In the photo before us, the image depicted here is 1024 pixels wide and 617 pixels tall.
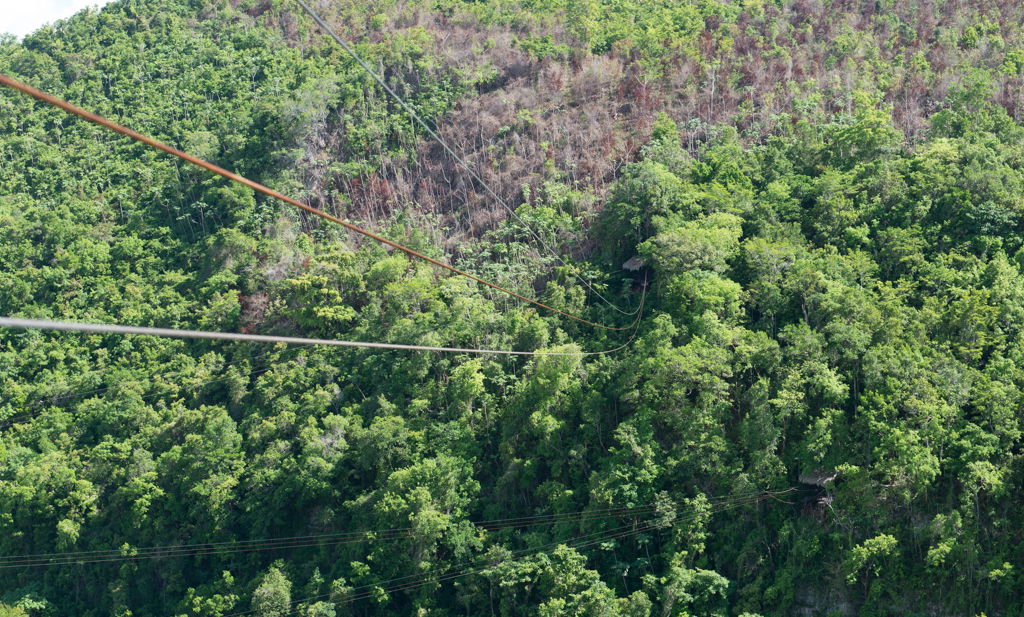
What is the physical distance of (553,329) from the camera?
90.6 ft

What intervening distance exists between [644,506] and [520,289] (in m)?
8.91

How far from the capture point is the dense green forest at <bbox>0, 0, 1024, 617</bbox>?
21.8 m

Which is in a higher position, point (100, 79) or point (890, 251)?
point (100, 79)

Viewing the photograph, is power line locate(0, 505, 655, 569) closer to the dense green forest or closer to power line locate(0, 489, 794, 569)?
power line locate(0, 489, 794, 569)

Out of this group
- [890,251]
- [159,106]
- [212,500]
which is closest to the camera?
[890,251]

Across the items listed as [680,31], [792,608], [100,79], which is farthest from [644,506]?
[100,79]

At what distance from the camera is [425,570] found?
24125 millimetres

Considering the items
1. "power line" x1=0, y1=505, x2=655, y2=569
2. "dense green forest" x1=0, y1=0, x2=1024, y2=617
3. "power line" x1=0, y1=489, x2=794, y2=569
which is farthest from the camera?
"power line" x1=0, y1=505, x2=655, y2=569

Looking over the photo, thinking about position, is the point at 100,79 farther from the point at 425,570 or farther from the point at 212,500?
the point at 425,570

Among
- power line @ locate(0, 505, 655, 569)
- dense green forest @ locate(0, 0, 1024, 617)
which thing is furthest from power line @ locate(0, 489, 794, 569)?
dense green forest @ locate(0, 0, 1024, 617)

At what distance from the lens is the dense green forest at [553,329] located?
Result: 860 inches

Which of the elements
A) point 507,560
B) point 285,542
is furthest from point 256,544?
point 507,560

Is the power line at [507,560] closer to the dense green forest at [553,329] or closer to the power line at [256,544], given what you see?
the dense green forest at [553,329]

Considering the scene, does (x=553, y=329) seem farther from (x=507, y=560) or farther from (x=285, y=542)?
(x=285, y=542)
